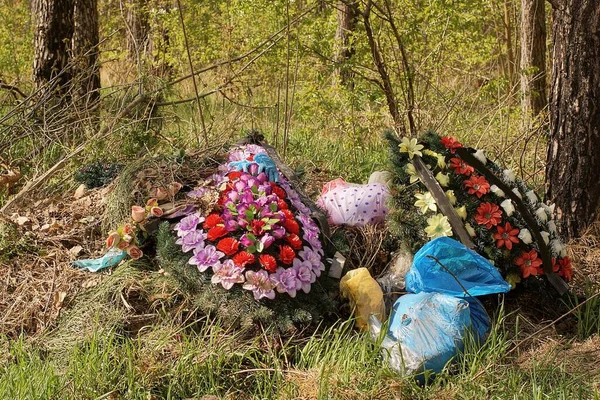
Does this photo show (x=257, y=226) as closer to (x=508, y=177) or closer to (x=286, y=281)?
(x=286, y=281)

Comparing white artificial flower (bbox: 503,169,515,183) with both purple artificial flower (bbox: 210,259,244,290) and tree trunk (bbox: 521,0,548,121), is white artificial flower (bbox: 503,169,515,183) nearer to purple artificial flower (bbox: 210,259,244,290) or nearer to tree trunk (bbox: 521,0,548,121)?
purple artificial flower (bbox: 210,259,244,290)

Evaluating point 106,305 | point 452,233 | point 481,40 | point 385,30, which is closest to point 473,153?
point 452,233

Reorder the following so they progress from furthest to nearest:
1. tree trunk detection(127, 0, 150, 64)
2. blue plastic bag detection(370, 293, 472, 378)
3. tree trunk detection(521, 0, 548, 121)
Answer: tree trunk detection(521, 0, 548, 121), tree trunk detection(127, 0, 150, 64), blue plastic bag detection(370, 293, 472, 378)

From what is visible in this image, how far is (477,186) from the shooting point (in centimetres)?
429

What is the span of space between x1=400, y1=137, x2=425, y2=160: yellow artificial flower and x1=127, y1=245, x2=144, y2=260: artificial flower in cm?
152

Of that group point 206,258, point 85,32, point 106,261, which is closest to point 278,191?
point 206,258

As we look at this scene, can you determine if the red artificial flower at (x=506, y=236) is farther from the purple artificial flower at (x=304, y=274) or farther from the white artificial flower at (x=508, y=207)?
the purple artificial flower at (x=304, y=274)

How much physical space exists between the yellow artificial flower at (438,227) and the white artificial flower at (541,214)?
1.99ft

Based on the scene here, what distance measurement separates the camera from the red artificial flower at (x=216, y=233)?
12.7 feet

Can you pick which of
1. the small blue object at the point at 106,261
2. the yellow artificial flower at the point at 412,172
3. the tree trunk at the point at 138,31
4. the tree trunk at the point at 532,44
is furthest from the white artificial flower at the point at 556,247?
the tree trunk at the point at 532,44

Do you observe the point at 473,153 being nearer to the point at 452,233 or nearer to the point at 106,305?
the point at 452,233

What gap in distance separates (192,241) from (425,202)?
1267 mm

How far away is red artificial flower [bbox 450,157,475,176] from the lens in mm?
4352

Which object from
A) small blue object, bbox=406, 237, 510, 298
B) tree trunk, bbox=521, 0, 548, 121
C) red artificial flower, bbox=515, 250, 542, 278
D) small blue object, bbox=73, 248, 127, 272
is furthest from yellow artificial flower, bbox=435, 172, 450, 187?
tree trunk, bbox=521, 0, 548, 121
